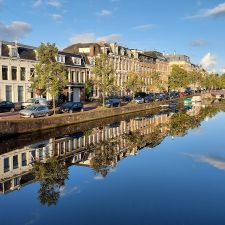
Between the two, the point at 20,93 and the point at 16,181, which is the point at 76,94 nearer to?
the point at 20,93

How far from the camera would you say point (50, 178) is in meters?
24.9

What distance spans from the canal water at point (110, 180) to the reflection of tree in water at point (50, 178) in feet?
0.20

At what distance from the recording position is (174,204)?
20.3 metres

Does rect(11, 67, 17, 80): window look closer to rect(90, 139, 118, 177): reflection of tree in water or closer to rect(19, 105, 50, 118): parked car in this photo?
rect(19, 105, 50, 118): parked car

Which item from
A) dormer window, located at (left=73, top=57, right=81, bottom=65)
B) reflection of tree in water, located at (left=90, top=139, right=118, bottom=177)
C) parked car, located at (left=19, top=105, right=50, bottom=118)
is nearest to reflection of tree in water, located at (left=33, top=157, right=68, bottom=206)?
reflection of tree in water, located at (left=90, top=139, right=118, bottom=177)

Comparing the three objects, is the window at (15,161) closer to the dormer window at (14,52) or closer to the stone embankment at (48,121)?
the stone embankment at (48,121)

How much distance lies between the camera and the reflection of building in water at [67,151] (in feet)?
83.4

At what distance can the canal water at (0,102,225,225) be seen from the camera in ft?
60.8

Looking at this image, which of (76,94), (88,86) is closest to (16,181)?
(76,94)

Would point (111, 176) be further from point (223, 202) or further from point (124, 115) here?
point (124, 115)

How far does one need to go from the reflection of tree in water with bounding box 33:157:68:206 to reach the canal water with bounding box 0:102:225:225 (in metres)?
0.06

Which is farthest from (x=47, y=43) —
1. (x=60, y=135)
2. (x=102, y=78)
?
(x=60, y=135)

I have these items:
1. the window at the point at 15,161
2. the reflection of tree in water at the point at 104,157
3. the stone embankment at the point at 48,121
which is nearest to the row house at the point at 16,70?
the stone embankment at the point at 48,121

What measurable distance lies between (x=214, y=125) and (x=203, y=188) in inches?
1596
